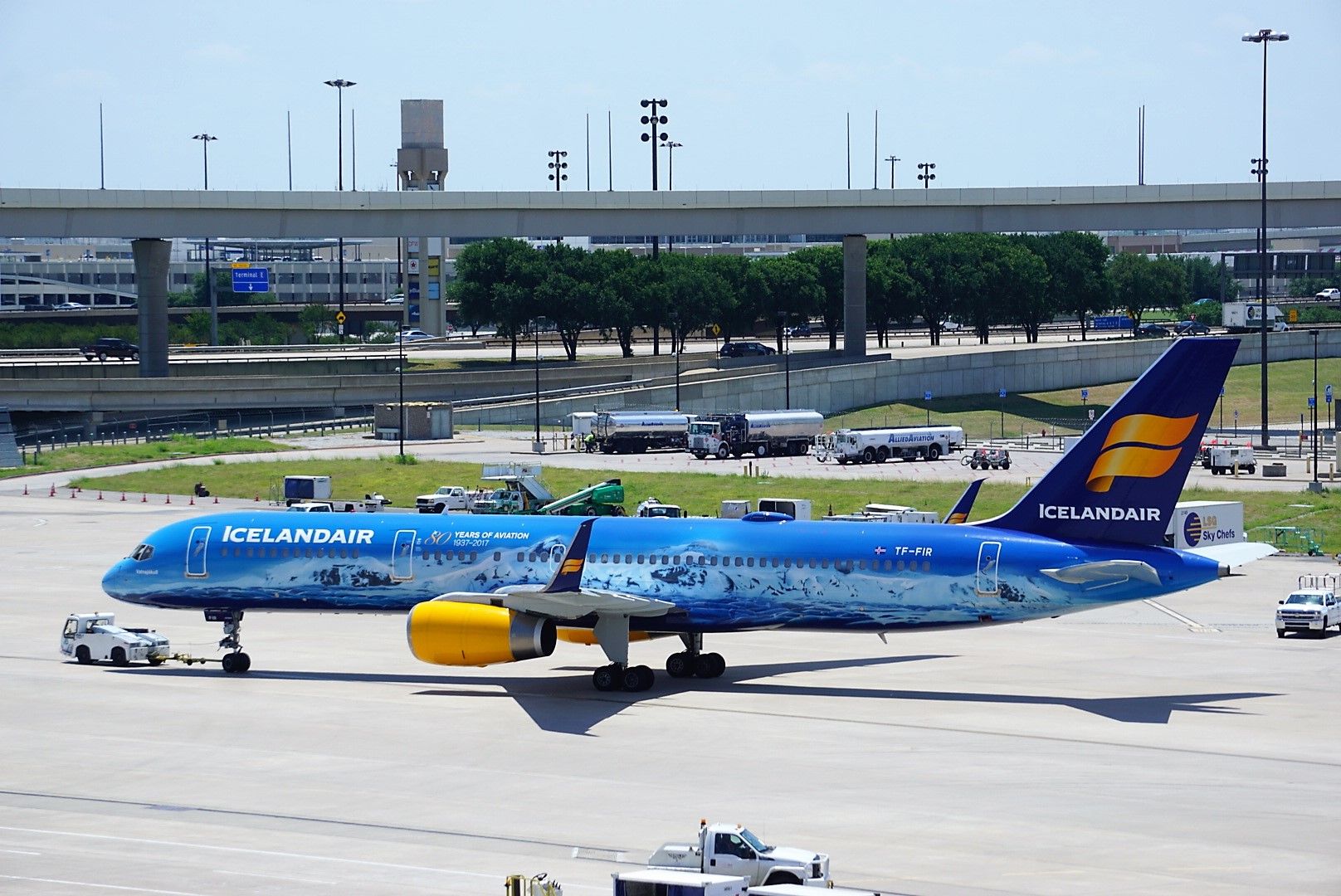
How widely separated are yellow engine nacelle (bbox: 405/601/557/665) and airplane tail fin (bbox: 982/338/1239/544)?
46.1 feet

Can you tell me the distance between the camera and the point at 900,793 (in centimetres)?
3291

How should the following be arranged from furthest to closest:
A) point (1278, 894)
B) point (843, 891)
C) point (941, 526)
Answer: point (941, 526) → point (1278, 894) → point (843, 891)

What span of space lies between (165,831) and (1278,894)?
1979cm

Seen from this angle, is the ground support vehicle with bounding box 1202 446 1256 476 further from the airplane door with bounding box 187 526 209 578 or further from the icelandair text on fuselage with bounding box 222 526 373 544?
the airplane door with bounding box 187 526 209 578

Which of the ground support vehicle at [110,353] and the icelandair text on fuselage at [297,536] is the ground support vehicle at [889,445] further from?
the ground support vehicle at [110,353]

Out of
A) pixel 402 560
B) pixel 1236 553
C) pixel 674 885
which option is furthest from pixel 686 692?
pixel 674 885

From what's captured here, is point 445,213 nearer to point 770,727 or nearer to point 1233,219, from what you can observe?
point 1233,219

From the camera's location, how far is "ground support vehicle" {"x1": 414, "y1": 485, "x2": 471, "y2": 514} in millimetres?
83250

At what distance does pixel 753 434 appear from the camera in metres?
113

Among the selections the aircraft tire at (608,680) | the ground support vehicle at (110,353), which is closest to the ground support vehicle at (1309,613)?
the aircraft tire at (608,680)

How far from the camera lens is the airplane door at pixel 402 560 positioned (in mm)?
46156

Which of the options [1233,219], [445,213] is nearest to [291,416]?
[445,213]

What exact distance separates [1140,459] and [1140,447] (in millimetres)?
304

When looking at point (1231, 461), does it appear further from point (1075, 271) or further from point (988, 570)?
point (1075, 271)
